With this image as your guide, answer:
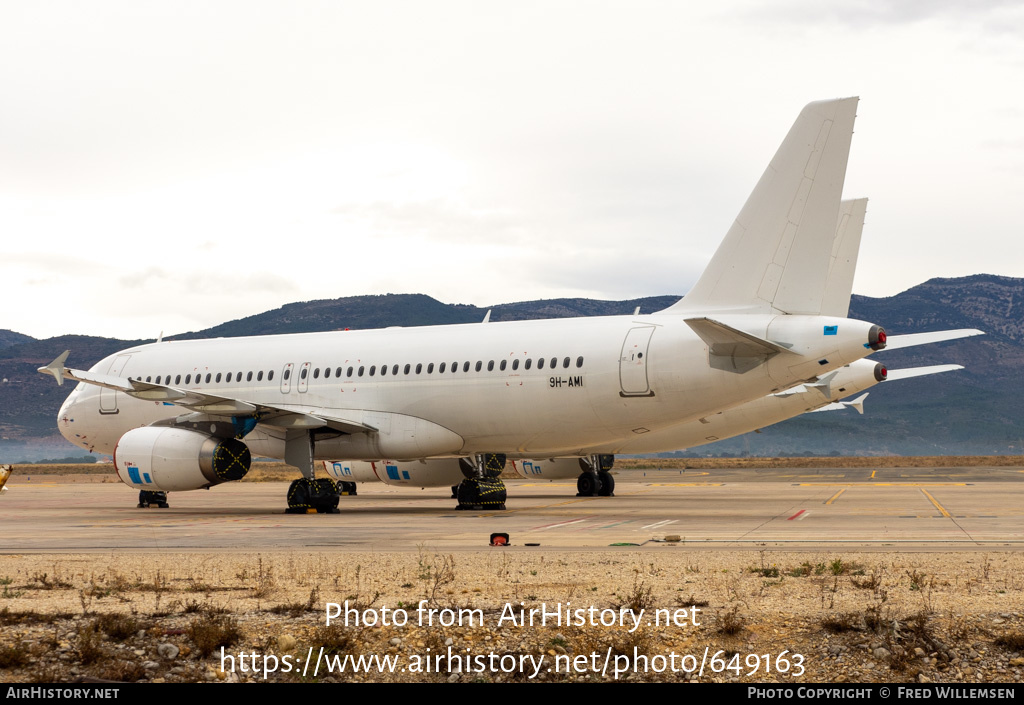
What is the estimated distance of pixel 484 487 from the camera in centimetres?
2577

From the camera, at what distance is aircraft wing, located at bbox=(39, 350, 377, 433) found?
22609 millimetres

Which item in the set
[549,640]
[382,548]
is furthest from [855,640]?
[382,548]

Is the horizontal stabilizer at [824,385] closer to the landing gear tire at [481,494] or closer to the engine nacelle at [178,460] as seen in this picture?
the landing gear tire at [481,494]

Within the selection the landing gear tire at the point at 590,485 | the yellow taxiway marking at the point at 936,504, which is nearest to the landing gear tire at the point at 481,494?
the landing gear tire at the point at 590,485

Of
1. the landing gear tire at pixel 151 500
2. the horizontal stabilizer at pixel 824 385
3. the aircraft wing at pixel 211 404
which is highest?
the horizontal stabilizer at pixel 824 385

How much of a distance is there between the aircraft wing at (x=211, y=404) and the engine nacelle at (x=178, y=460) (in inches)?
27.4

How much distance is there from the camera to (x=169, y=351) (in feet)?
97.9

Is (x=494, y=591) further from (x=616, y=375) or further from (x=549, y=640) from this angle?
(x=616, y=375)

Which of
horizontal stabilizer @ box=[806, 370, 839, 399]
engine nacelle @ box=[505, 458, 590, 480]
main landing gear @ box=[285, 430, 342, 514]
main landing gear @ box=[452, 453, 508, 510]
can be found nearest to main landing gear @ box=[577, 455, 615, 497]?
engine nacelle @ box=[505, 458, 590, 480]

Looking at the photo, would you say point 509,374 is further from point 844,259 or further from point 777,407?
point 844,259

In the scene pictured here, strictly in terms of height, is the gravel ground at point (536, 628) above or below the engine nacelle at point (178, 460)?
below

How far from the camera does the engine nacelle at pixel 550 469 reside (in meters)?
34.6

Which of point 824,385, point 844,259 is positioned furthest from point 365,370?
point 844,259

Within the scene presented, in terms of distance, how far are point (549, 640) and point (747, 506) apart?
18.6 meters
